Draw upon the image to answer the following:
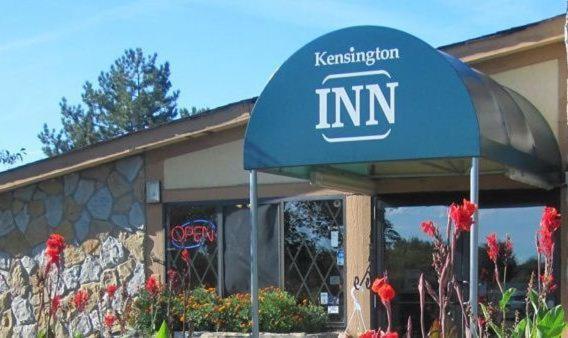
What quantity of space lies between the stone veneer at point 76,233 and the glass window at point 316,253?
206 centimetres

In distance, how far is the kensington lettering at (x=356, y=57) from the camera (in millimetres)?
6996

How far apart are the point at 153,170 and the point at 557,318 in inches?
276

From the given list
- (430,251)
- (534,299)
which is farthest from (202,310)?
(534,299)

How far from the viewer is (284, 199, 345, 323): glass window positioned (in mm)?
9828

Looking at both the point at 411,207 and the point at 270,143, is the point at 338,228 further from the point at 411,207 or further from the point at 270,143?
the point at 270,143

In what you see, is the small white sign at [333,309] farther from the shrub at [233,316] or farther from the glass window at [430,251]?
the shrub at [233,316]

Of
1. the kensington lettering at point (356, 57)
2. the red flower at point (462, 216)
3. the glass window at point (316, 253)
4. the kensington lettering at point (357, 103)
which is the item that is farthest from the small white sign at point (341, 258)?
the red flower at point (462, 216)

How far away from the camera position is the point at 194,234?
10.7m

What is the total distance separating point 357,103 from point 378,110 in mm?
186

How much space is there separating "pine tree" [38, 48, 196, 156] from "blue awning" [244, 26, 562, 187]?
32.5 meters

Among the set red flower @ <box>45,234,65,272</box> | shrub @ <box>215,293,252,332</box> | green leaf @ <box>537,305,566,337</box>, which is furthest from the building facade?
red flower @ <box>45,234,65,272</box>

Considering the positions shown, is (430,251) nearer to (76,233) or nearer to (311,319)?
(311,319)

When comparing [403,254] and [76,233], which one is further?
[76,233]

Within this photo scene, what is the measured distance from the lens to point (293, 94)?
7.36 meters
